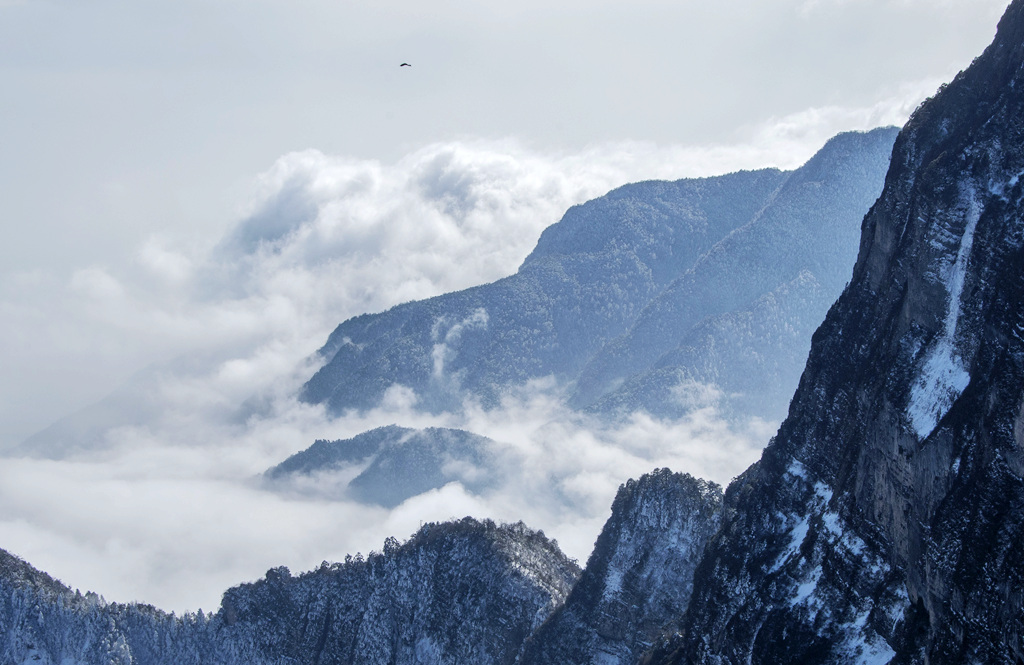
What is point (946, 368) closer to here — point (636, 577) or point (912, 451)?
point (912, 451)

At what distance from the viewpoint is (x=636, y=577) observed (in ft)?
546

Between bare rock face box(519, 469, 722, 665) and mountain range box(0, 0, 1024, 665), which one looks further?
bare rock face box(519, 469, 722, 665)

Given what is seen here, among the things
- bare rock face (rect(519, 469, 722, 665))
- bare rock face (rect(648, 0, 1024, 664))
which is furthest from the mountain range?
bare rock face (rect(519, 469, 722, 665))

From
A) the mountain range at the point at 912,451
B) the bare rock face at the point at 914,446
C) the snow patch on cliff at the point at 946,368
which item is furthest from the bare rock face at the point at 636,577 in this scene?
the snow patch on cliff at the point at 946,368

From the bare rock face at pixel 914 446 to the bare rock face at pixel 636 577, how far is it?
4319cm

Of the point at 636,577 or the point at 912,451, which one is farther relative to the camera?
the point at 636,577

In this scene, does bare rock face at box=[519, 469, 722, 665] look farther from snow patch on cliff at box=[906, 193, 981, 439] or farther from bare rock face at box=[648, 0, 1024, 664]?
snow patch on cliff at box=[906, 193, 981, 439]

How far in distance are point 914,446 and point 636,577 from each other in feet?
263

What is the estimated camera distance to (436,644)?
19862 centimetres

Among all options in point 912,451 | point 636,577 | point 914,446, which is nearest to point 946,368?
point 914,446

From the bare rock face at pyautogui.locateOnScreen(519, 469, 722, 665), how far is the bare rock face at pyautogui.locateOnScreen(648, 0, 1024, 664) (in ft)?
142

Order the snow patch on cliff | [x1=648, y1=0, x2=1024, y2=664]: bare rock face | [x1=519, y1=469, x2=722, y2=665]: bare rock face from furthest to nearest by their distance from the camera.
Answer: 1. [x1=519, y1=469, x2=722, y2=665]: bare rock face
2. the snow patch on cliff
3. [x1=648, y1=0, x2=1024, y2=664]: bare rock face

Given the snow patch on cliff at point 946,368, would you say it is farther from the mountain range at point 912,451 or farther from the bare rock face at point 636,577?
the bare rock face at point 636,577

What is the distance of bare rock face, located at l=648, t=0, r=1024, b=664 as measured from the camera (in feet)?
274
